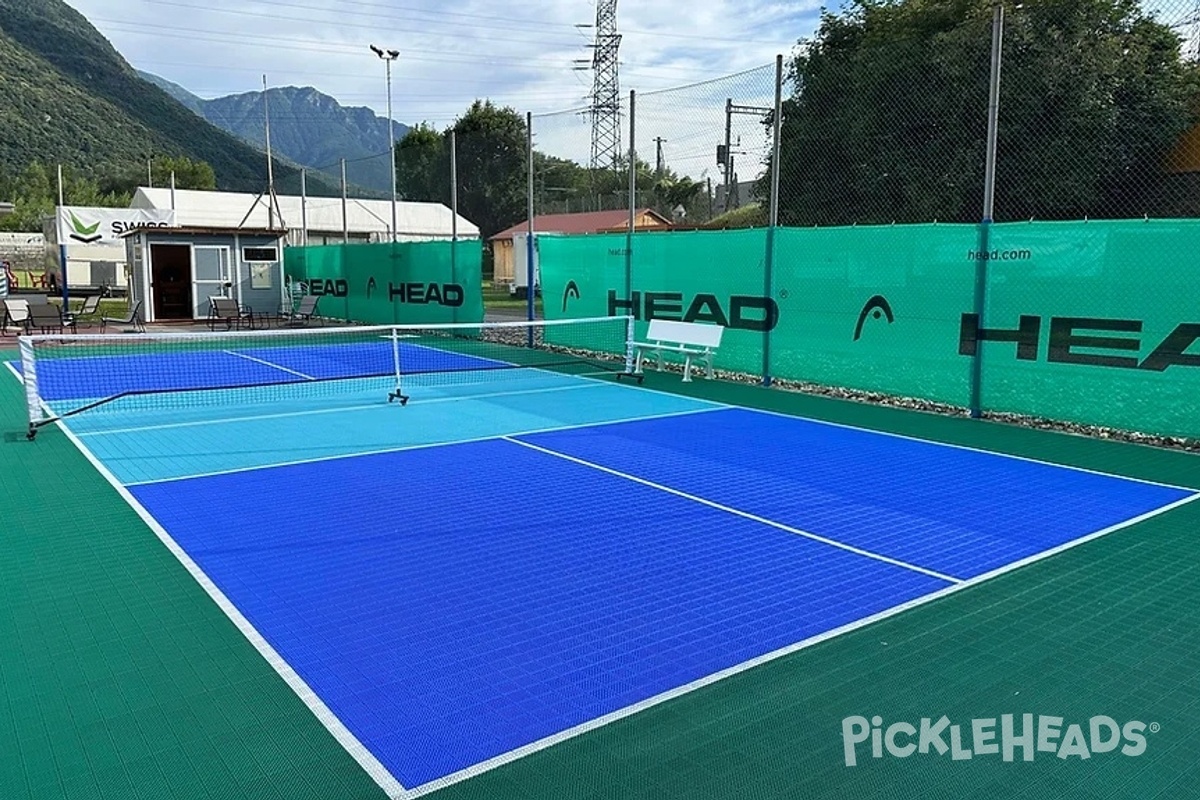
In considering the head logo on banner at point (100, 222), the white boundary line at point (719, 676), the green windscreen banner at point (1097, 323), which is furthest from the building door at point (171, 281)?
the white boundary line at point (719, 676)

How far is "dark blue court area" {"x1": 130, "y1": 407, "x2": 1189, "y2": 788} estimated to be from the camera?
3.77m

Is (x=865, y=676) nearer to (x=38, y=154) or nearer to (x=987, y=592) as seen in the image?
(x=987, y=592)

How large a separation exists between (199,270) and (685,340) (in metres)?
15.3

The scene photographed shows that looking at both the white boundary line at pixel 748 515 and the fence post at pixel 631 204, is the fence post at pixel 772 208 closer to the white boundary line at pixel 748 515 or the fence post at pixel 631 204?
the fence post at pixel 631 204

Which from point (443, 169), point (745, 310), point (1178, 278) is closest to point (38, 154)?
point (443, 169)

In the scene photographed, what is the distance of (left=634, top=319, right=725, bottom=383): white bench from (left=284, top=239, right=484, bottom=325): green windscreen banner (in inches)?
214

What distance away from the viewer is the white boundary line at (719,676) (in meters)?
3.13

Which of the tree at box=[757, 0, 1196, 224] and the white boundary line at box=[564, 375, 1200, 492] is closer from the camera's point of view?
the white boundary line at box=[564, 375, 1200, 492]

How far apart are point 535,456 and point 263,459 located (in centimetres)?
226

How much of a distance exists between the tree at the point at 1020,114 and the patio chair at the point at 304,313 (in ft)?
43.7

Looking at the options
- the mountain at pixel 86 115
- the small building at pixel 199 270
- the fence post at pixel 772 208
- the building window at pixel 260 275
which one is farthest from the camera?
the mountain at pixel 86 115

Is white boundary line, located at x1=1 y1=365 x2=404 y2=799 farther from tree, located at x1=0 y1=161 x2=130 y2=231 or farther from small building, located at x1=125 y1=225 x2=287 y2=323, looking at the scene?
tree, located at x1=0 y1=161 x2=130 y2=231

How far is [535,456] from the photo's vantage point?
26.0 ft

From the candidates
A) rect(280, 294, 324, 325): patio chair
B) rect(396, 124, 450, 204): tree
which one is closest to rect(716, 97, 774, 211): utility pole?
rect(280, 294, 324, 325): patio chair
